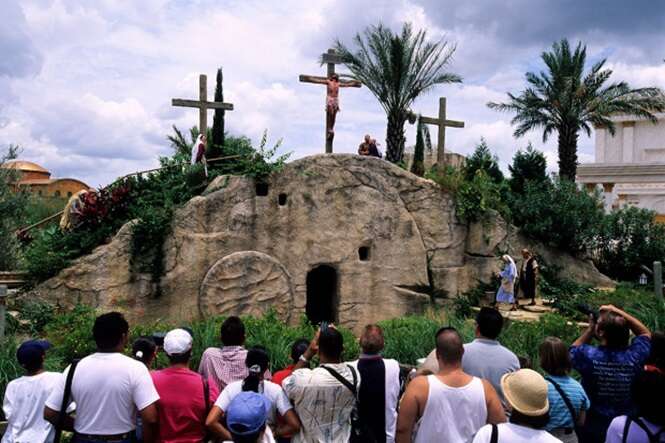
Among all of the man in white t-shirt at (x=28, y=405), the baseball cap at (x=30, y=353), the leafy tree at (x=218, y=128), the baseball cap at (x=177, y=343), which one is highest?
the leafy tree at (x=218, y=128)

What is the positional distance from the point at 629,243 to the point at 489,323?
682 inches

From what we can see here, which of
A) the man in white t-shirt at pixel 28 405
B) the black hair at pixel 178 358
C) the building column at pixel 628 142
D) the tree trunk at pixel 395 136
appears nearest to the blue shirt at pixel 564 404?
the black hair at pixel 178 358

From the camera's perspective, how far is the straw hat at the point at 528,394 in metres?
3.40

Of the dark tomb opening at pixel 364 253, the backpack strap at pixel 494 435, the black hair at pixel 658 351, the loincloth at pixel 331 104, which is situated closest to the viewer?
the backpack strap at pixel 494 435

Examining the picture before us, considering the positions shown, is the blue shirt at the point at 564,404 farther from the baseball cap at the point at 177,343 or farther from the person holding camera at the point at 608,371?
the baseball cap at the point at 177,343

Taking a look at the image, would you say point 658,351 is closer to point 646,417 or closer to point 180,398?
point 646,417

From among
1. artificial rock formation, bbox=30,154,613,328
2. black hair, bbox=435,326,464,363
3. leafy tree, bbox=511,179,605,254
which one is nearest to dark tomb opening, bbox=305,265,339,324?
artificial rock formation, bbox=30,154,613,328

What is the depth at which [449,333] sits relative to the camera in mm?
4125

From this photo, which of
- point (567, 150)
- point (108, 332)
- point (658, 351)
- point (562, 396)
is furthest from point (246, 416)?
point (567, 150)

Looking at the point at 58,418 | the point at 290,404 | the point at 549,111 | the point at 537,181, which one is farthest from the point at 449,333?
the point at 549,111

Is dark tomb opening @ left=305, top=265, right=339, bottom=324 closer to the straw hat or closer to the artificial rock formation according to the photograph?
the artificial rock formation

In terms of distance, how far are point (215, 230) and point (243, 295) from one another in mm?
1682

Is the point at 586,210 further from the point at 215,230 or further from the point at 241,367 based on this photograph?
the point at 241,367

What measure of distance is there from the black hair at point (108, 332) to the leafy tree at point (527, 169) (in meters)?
18.1
